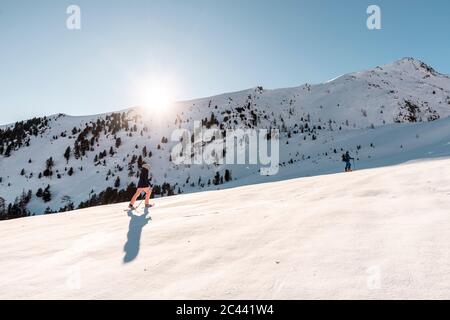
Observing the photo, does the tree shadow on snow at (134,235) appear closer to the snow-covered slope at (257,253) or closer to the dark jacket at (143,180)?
the snow-covered slope at (257,253)

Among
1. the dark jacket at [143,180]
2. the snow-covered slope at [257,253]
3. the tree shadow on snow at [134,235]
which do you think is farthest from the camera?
the dark jacket at [143,180]

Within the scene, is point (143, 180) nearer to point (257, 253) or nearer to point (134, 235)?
point (134, 235)

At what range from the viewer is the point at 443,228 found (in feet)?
17.6

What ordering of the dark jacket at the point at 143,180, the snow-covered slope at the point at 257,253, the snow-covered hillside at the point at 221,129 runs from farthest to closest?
the snow-covered hillside at the point at 221,129
the dark jacket at the point at 143,180
the snow-covered slope at the point at 257,253

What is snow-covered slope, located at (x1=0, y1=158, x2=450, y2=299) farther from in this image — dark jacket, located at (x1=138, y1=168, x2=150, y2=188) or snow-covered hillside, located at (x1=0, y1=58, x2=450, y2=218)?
snow-covered hillside, located at (x1=0, y1=58, x2=450, y2=218)

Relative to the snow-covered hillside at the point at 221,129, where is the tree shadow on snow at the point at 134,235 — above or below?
below

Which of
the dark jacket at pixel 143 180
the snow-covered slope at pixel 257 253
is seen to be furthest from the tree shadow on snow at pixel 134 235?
the dark jacket at pixel 143 180

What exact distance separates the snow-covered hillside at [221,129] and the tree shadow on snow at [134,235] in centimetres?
1348

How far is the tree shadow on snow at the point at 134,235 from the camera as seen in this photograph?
18.8 feet

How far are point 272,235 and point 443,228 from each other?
2678 mm

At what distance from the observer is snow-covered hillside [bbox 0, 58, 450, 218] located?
84.7 feet

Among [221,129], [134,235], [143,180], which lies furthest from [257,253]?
[221,129]

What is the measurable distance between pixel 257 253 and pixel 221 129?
113 feet
